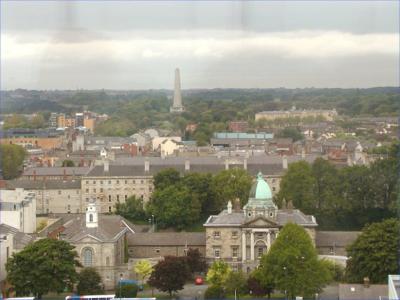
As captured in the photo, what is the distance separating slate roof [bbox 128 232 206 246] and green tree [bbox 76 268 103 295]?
191 cm

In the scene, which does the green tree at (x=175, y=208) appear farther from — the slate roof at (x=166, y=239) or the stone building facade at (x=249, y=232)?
the stone building facade at (x=249, y=232)

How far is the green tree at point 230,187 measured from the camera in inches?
645

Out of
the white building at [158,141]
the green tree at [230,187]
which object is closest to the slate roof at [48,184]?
the green tree at [230,187]

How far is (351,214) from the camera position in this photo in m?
15.6

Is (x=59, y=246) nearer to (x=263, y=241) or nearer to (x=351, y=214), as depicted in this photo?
(x=263, y=241)

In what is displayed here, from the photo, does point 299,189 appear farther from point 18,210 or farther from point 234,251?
point 18,210

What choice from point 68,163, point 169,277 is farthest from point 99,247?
point 68,163

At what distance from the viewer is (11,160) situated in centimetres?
2197

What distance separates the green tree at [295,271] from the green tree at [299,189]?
510 centimetres

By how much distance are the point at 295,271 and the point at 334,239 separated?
2655mm

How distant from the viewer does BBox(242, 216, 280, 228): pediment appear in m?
12.7

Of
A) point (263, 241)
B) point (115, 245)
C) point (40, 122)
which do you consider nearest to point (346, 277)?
point (263, 241)

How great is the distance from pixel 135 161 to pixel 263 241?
7771 mm

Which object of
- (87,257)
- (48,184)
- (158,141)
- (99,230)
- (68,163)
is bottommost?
(87,257)
